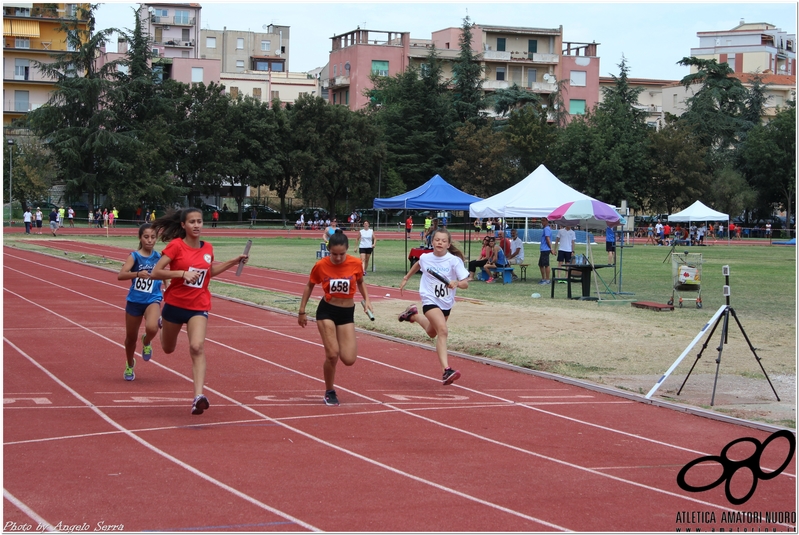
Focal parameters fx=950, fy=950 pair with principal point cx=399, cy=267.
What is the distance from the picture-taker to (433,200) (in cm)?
2731

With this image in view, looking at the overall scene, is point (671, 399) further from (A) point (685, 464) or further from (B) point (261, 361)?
(B) point (261, 361)

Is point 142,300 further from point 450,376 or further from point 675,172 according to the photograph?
point 675,172

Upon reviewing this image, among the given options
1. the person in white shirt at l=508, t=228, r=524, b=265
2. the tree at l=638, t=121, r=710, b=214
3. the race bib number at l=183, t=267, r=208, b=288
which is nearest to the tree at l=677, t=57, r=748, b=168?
the tree at l=638, t=121, r=710, b=214

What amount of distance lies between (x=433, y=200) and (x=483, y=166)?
4512cm

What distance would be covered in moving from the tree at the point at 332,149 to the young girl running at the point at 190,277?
2455 inches

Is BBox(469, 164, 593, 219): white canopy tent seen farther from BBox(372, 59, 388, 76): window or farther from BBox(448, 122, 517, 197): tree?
BBox(372, 59, 388, 76): window

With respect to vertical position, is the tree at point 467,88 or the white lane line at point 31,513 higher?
the tree at point 467,88

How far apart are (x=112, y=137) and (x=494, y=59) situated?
133ft

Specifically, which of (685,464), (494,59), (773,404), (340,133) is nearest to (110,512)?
(685,464)

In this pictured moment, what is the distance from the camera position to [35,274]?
24.7m

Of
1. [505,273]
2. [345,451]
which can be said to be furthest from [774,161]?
[345,451]

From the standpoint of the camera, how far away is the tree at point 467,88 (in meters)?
79.0

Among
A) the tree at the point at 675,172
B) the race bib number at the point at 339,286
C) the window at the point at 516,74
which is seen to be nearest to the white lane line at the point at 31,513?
the race bib number at the point at 339,286

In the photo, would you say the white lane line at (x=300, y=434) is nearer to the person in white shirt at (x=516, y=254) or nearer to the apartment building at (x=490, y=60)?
the person in white shirt at (x=516, y=254)
